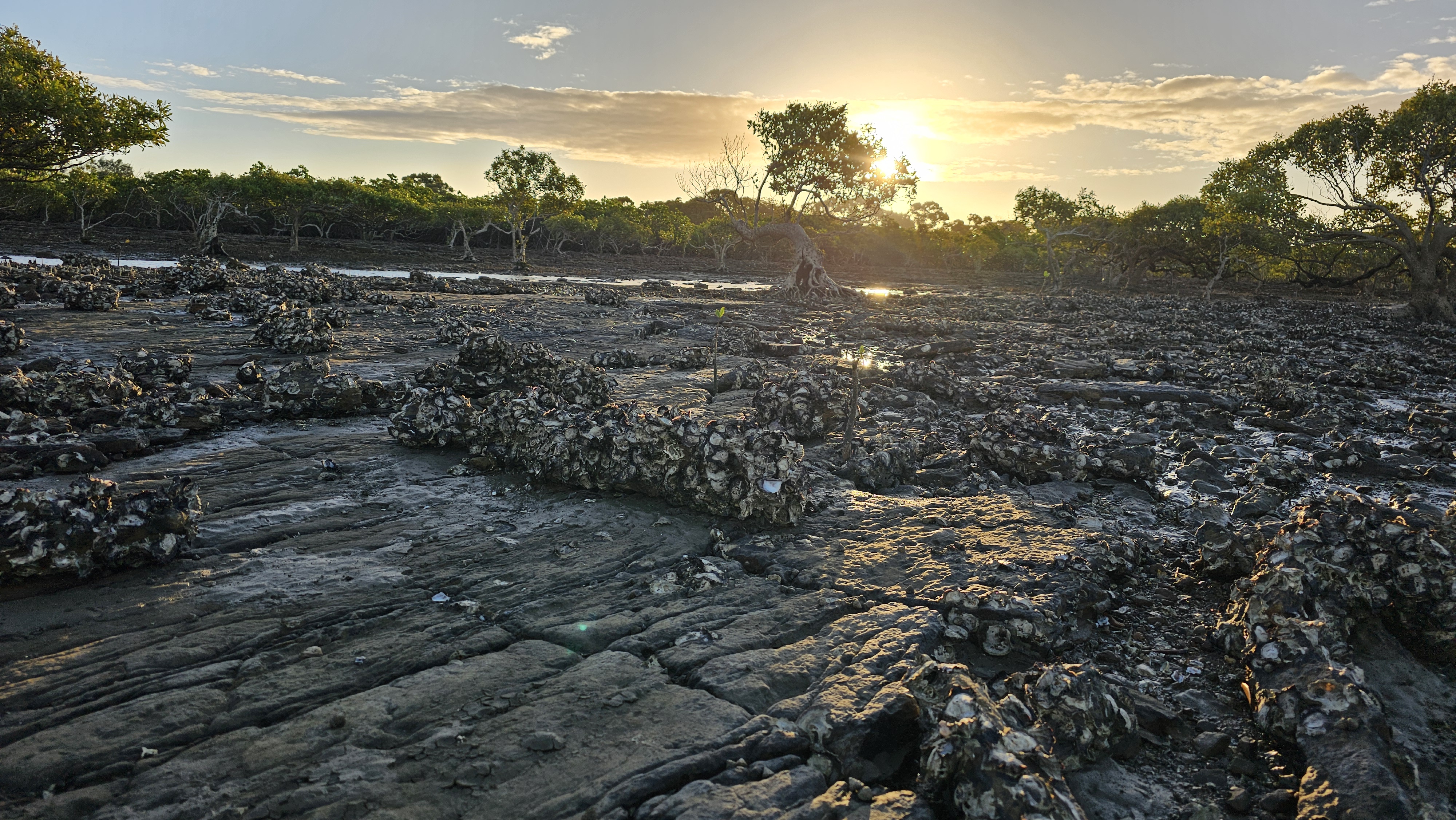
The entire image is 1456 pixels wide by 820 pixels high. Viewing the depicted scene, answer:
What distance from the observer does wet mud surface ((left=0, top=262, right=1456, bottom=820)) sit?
296 centimetres

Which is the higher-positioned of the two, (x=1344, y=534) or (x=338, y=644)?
(x=1344, y=534)

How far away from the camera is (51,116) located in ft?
62.3

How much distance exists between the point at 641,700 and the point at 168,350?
568 inches

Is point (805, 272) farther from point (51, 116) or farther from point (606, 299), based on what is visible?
point (51, 116)

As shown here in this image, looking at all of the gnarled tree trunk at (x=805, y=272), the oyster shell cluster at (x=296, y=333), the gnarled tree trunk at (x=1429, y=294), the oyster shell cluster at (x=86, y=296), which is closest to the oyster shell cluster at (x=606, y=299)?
the gnarled tree trunk at (x=805, y=272)

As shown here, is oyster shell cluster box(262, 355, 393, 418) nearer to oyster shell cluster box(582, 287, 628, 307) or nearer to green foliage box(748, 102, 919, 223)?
oyster shell cluster box(582, 287, 628, 307)

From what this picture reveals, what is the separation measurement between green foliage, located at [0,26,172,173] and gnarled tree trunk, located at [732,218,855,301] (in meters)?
26.5

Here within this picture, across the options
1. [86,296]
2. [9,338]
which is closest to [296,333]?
[9,338]

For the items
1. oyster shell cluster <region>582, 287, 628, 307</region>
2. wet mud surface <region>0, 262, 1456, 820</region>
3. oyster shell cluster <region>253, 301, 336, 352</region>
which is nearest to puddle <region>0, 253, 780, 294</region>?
oyster shell cluster <region>582, 287, 628, 307</region>

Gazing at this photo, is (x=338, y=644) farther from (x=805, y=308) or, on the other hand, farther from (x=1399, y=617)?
(x=805, y=308)

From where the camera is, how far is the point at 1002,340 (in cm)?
1958

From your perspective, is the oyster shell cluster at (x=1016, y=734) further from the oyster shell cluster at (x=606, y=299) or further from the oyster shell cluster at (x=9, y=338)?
the oyster shell cluster at (x=606, y=299)

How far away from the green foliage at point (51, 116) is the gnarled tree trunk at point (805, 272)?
26.5 metres

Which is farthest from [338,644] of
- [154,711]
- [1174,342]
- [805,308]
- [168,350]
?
[805,308]
